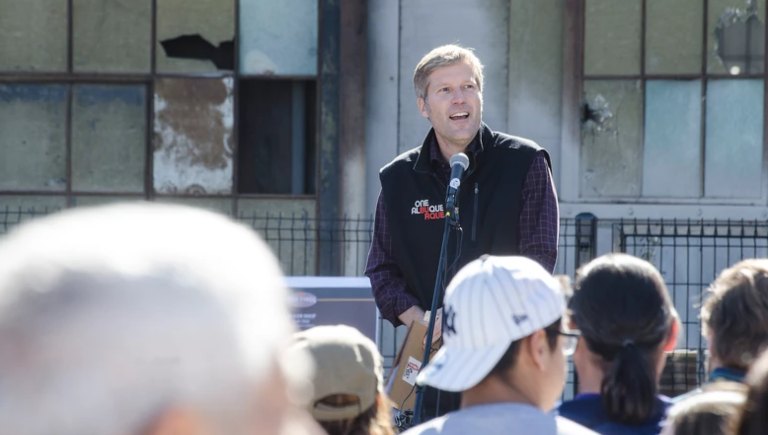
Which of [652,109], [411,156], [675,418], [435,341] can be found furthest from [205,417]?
[652,109]

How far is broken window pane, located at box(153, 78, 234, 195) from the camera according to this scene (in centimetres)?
1138

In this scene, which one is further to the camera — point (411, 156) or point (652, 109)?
point (652, 109)

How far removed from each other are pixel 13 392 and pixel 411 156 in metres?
4.26

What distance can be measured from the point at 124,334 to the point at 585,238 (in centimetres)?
983

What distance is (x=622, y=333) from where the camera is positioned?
10.6ft

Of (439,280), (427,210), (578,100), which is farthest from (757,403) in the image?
(578,100)

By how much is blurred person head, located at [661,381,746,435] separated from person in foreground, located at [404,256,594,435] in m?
0.25

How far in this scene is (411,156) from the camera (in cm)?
521

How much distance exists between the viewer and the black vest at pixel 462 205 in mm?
4910

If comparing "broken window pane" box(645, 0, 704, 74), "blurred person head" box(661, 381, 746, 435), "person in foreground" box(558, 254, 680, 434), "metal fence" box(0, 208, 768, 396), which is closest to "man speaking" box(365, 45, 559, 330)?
"person in foreground" box(558, 254, 680, 434)

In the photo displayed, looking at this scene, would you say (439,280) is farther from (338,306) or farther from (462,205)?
(338,306)

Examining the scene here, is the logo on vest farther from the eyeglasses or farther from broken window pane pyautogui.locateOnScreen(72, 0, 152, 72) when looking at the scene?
broken window pane pyautogui.locateOnScreen(72, 0, 152, 72)

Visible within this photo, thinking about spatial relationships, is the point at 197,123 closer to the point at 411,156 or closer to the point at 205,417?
the point at 411,156

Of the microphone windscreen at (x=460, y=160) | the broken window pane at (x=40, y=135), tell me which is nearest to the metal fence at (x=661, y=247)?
the broken window pane at (x=40, y=135)
